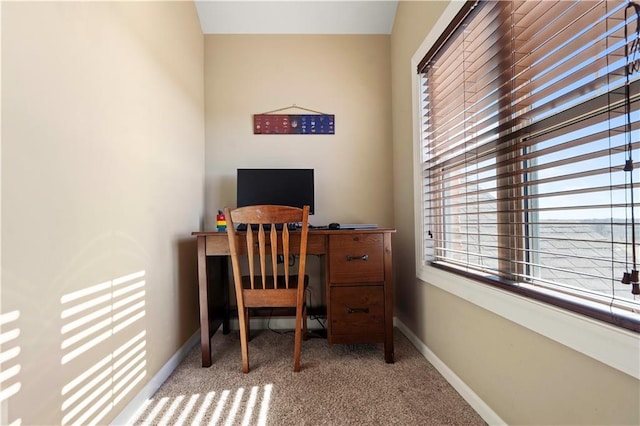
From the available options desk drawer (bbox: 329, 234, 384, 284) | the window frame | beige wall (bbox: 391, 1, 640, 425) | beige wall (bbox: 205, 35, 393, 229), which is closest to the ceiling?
beige wall (bbox: 205, 35, 393, 229)

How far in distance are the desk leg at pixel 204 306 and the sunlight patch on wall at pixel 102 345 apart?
0.32 meters

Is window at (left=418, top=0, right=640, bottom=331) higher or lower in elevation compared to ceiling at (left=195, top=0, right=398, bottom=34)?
lower

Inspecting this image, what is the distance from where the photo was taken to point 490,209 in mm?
1171

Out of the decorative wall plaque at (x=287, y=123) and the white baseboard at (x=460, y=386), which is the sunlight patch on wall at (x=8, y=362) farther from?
the decorative wall plaque at (x=287, y=123)

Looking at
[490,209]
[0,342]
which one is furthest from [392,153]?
[0,342]

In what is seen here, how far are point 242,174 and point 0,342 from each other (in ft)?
4.95

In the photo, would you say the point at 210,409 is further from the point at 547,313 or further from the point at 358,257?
the point at 547,313

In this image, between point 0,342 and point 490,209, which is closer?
point 0,342

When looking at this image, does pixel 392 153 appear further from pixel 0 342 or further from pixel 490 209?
pixel 0 342

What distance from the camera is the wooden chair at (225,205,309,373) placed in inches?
55.7

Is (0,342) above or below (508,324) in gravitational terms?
above

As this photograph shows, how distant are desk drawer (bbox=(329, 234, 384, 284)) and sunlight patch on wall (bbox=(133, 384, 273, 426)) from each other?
696 mm

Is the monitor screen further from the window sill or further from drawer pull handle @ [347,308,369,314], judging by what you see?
the window sill

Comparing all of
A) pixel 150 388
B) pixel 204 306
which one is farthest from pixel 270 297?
pixel 150 388
